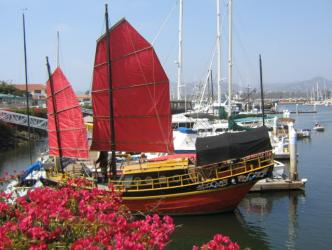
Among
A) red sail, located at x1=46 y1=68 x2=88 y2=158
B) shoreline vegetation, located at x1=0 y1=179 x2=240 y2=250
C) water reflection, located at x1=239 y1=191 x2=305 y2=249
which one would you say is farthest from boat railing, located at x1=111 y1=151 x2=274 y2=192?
shoreline vegetation, located at x1=0 y1=179 x2=240 y2=250

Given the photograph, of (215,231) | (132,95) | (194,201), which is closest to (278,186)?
(194,201)

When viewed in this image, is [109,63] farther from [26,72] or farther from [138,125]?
[26,72]

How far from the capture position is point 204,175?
1927 centimetres

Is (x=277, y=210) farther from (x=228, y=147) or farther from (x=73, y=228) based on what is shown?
(x=73, y=228)

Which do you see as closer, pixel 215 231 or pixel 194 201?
pixel 215 231

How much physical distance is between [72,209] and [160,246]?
221cm

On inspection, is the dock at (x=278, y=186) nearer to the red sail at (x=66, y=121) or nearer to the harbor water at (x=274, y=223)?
the harbor water at (x=274, y=223)

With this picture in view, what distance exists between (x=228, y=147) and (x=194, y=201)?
277cm

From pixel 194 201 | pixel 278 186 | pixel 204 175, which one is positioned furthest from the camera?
pixel 278 186

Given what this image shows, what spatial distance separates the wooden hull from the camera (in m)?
19.3

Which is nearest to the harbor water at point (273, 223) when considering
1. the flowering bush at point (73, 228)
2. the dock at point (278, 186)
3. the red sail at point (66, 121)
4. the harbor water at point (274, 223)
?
the harbor water at point (274, 223)

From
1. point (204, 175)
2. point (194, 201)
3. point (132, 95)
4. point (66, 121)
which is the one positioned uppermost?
point (132, 95)

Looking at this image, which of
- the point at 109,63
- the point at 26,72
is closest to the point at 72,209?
the point at 109,63

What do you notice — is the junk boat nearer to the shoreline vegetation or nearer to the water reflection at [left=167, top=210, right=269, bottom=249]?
the water reflection at [left=167, top=210, right=269, bottom=249]
